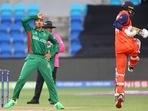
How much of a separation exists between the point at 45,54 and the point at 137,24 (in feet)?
44.4

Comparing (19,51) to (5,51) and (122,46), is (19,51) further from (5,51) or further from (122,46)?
(122,46)

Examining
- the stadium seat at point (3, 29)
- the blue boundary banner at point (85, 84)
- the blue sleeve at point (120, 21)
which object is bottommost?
the blue boundary banner at point (85, 84)

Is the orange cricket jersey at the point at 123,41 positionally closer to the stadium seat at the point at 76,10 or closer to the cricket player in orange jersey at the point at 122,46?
the cricket player in orange jersey at the point at 122,46

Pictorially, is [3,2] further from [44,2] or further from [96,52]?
[96,52]

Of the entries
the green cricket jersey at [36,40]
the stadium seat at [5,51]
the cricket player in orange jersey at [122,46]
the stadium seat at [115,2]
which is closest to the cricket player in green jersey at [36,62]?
the green cricket jersey at [36,40]

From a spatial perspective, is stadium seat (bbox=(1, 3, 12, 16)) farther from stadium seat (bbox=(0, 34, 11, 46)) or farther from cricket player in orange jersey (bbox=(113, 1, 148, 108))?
cricket player in orange jersey (bbox=(113, 1, 148, 108))

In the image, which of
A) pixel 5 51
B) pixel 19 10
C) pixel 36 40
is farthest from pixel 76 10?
pixel 36 40

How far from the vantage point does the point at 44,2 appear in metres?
29.8

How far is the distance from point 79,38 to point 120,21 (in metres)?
13.3

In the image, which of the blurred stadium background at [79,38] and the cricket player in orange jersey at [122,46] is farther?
the blurred stadium background at [79,38]

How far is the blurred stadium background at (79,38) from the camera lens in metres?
26.0

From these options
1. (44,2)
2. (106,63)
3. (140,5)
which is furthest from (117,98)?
(44,2)

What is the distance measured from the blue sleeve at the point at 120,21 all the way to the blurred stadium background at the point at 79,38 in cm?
1182

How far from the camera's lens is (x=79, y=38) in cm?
2736
